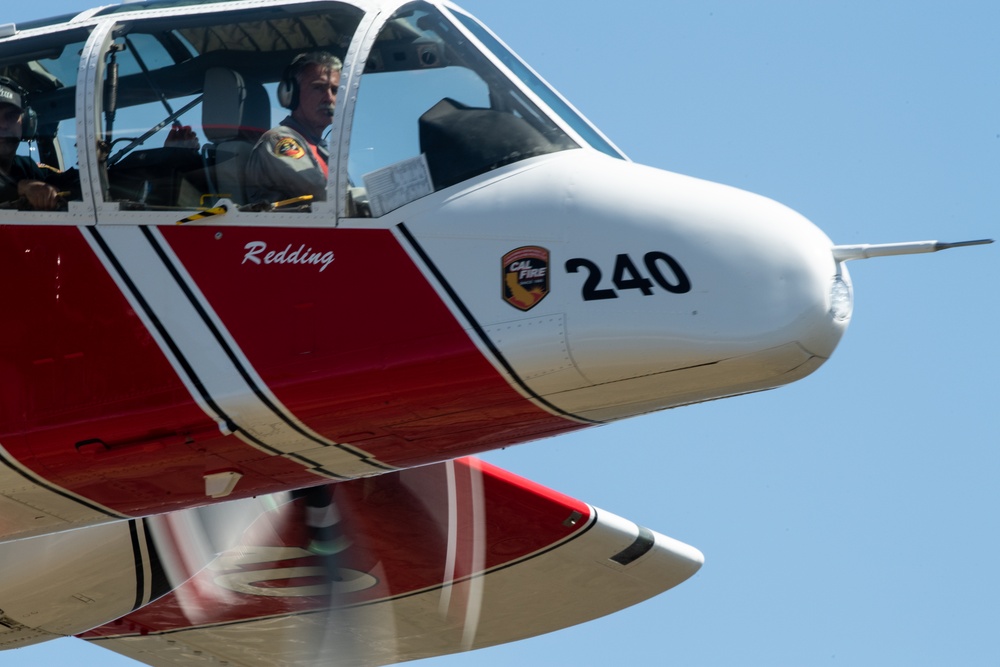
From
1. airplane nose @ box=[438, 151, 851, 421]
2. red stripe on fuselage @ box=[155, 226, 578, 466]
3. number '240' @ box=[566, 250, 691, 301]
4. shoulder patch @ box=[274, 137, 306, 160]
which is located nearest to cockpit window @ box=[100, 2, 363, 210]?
shoulder patch @ box=[274, 137, 306, 160]

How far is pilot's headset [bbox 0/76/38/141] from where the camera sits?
32.2 ft

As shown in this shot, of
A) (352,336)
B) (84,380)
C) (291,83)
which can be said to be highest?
(291,83)

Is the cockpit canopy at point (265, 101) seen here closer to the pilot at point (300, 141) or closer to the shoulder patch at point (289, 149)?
the pilot at point (300, 141)

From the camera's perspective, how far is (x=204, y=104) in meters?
9.56

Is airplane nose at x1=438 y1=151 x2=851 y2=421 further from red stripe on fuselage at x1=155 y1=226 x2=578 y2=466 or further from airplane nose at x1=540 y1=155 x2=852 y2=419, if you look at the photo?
red stripe on fuselage at x1=155 y1=226 x2=578 y2=466

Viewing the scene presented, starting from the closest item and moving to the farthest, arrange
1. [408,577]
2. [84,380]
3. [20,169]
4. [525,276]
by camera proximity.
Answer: [525,276] → [84,380] → [20,169] → [408,577]

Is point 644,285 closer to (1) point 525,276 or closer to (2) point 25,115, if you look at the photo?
(1) point 525,276

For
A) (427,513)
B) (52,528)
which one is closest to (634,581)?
(427,513)

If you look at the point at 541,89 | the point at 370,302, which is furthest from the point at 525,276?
the point at 541,89

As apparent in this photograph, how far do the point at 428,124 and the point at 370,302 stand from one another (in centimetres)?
113

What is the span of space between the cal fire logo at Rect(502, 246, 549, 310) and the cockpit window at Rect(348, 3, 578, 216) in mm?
653

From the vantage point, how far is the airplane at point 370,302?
841 centimetres

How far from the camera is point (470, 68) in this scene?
934 cm

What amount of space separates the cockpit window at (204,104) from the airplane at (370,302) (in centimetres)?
3
